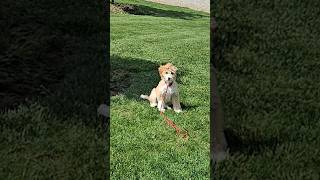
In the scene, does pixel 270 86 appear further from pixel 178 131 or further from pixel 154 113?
pixel 178 131

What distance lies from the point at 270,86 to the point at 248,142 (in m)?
2.65

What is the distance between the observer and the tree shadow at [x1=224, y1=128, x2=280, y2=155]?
799cm

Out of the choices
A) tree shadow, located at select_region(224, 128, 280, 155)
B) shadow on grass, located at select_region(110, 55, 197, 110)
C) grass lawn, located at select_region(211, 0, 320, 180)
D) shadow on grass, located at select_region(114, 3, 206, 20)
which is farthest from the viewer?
shadow on grass, located at select_region(114, 3, 206, 20)

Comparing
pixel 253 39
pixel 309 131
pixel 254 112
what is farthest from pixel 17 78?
pixel 253 39

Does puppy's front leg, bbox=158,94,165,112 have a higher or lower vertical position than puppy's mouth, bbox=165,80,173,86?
lower

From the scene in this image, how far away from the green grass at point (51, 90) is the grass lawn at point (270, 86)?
2.05 m

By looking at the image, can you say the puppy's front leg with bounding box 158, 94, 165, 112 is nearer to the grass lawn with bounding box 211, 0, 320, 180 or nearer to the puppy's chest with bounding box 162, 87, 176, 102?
the puppy's chest with bounding box 162, 87, 176, 102

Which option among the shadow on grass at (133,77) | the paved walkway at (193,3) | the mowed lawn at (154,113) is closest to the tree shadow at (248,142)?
the mowed lawn at (154,113)

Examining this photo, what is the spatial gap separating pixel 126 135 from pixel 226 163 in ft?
5.90

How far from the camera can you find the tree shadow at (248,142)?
7.99 metres

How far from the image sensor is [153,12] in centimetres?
3055

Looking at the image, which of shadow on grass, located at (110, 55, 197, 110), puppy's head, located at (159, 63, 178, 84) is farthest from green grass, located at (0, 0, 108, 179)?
puppy's head, located at (159, 63, 178, 84)

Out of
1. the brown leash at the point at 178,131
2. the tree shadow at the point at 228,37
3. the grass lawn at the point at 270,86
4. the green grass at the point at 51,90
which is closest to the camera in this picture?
the green grass at the point at 51,90

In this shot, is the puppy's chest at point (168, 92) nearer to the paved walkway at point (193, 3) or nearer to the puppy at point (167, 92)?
the puppy at point (167, 92)
